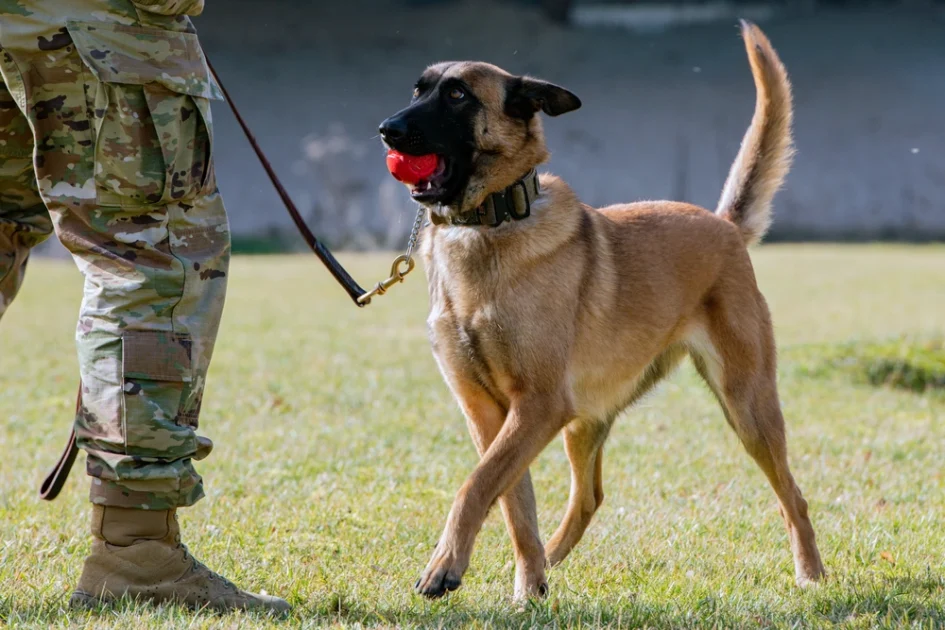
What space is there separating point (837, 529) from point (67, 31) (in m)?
3.31

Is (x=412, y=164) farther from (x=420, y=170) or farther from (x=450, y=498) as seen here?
(x=450, y=498)

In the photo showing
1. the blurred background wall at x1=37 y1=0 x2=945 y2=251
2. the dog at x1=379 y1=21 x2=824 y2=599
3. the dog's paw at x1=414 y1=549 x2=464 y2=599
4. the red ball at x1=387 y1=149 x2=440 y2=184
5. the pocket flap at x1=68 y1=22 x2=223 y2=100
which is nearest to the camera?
the pocket flap at x1=68 y1=22 x2=223 y2=100

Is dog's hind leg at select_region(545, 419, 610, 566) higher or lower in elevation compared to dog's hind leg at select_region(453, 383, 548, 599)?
lower

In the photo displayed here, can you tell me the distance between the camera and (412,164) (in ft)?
11.0

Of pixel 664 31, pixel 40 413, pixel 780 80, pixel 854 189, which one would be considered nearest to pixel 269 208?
pixel 664 31

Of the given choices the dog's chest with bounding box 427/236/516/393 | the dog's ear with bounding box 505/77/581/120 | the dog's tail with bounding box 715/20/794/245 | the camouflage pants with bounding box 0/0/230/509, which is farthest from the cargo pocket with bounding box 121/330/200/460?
the dog's tail with bounding box 715/20/794/245

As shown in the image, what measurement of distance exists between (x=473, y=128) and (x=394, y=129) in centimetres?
30

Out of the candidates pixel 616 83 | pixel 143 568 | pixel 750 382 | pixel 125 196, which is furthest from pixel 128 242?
pixel 616 83

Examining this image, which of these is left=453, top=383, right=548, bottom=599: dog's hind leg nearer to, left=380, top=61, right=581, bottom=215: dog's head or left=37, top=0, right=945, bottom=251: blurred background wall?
left=380, top=61, right=581, bottom=215: dog's head

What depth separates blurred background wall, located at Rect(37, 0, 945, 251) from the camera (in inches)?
771

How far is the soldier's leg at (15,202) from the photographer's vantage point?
2820 millimetres

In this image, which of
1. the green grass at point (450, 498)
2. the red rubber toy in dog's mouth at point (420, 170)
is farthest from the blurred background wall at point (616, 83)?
the red rubber toy in dog's mouth at point (420, 170)

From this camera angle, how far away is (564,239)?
3.45 m

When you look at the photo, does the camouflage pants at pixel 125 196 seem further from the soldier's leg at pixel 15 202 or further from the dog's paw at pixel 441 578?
the dog's paw at pixel 441 578
